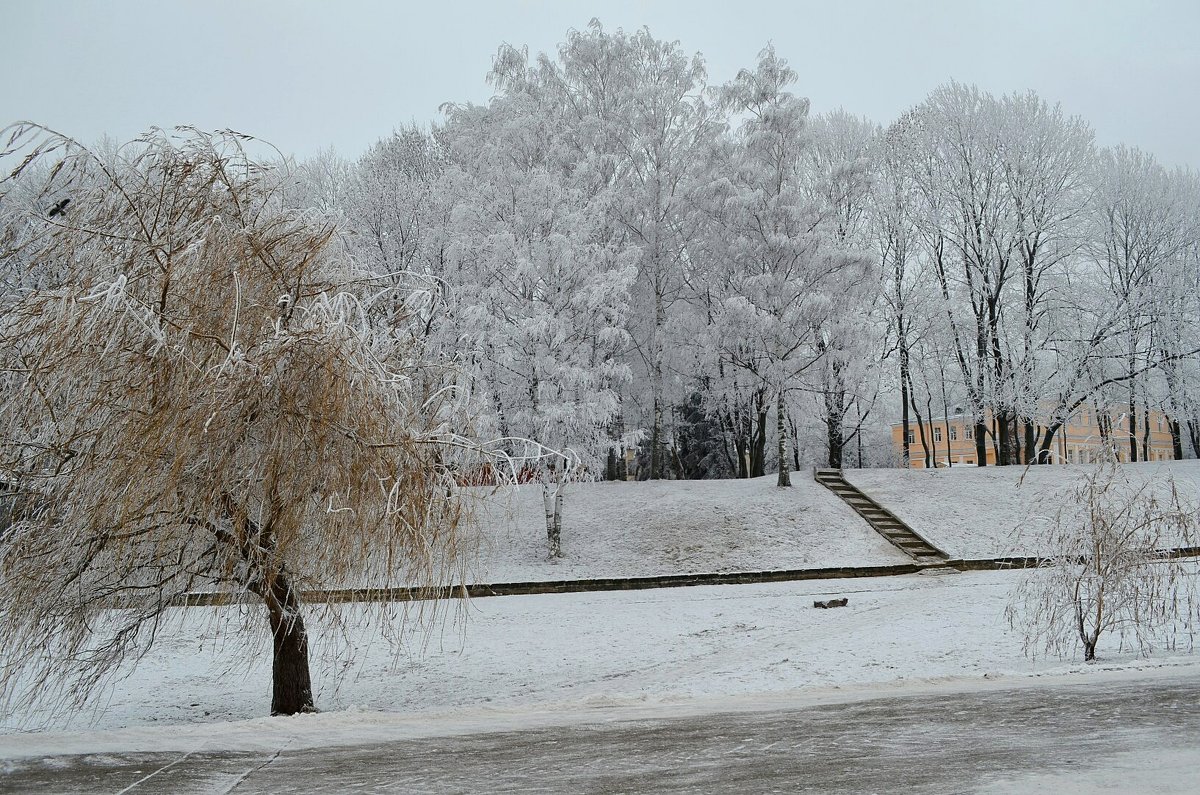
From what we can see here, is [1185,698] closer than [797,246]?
Yes

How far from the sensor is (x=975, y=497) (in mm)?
24250

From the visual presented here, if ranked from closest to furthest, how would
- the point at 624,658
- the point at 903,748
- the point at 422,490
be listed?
the point at 903,748 → the point at 422,490 → the point at 624,658

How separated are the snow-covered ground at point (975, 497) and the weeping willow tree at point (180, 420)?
52.2 feet

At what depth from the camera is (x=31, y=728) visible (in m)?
8.88

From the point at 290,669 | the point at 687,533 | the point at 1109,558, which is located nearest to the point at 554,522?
the point at 687,533

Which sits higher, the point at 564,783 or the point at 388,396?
the point at 388,396

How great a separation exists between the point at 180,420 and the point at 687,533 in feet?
53.7

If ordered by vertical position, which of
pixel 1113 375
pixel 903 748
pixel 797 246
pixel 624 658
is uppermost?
pixel 797 246

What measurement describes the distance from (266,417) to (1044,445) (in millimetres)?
28755

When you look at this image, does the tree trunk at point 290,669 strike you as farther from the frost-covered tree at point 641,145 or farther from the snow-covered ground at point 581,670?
the frost-covered tree at point 641,145

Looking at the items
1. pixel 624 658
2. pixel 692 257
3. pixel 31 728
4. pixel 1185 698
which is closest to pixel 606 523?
pixel 692 257

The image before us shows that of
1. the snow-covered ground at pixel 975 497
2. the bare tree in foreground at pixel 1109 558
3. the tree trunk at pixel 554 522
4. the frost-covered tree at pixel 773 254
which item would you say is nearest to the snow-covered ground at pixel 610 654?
the snow-covered ground at pixel 975 497

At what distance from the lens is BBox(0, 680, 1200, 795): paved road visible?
4.36 m

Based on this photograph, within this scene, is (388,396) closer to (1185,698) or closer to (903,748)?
(903,748)
